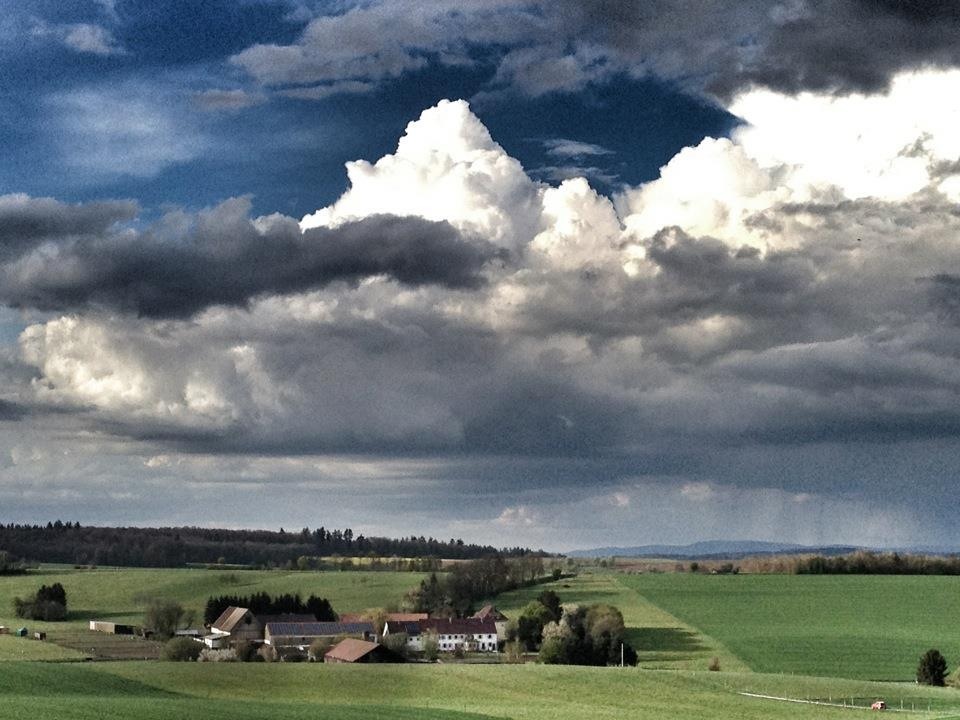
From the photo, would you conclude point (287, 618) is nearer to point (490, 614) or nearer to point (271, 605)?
point (271, 605)

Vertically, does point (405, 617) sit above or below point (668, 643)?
above

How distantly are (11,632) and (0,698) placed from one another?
72.4 metres

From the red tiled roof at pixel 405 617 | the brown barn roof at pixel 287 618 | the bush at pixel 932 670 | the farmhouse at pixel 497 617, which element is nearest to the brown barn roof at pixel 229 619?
the brown barn roof at pixel 287 618

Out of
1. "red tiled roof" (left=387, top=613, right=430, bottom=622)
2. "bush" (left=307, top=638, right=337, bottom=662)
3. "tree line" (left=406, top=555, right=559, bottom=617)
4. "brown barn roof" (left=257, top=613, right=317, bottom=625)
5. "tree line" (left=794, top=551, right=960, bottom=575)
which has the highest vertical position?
"tree line" (left=794, top=551, right=960, bottom=575)

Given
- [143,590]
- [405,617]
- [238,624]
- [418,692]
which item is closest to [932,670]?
[418,692]

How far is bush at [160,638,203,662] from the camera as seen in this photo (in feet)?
358

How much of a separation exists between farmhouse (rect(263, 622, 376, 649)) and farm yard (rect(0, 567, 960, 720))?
43.7ft

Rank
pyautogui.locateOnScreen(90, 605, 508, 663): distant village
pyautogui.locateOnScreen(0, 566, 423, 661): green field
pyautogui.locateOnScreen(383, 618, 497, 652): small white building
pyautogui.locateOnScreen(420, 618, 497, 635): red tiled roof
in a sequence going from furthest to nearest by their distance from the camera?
1. pyautogui.locateOnScreen(420, 618, 497, 635): red tiled roof
2. pyautogui.locateOnScreen(383, 618, 497, 652): small white building
3. pyautogui.locateOnScreen(0, 566, 423, 661): green field
4. pyautogui.locateOnScreen(90, 605, 508, 663): distant village

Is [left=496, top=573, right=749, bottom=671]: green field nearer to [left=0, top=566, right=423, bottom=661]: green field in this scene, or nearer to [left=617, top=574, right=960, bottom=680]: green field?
[left=617, top=574, right=960, bottom=680]: green field

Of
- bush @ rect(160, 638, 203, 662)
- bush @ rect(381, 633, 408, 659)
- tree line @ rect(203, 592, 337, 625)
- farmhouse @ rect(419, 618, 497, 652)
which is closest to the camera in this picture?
bush @ rect(160, 638, 203, 662)

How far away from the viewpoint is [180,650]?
110062 millimetres

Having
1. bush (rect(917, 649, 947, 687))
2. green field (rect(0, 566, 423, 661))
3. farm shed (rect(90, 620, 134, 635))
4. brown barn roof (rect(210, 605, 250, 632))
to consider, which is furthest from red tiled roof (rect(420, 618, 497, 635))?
bush (rect(917, 649, 947, 687))

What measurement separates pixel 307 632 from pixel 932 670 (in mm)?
61217

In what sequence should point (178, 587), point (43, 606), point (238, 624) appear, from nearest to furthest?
point (238, 624)
point (43, 606)
point (178, 587)
